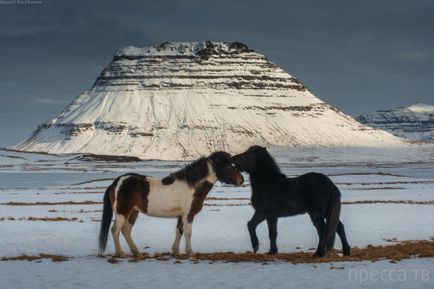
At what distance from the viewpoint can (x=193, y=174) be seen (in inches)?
614

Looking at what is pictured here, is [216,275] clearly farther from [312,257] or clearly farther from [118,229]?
[118,229]

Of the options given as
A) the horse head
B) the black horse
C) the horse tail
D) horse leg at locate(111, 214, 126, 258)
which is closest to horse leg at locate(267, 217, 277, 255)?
the black horse

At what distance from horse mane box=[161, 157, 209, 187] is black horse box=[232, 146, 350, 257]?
2.91 ft

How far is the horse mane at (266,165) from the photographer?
619 inches

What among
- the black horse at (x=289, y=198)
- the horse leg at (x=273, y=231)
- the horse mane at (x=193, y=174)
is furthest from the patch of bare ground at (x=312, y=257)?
the horse mane at (x=193, y=174)

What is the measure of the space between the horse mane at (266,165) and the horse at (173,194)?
70 centimetres

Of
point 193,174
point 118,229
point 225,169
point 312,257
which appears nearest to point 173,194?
point 193,174

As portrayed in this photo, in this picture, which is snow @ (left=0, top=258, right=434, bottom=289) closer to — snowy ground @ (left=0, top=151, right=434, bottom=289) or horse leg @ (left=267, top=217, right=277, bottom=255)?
snowy ground @ (left=0, top=151, right=434, bottom=289)

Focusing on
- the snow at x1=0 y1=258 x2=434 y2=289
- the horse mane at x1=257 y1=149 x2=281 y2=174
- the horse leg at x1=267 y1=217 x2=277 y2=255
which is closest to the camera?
the snow at x1=0 y1=258 x2=434 y2=289

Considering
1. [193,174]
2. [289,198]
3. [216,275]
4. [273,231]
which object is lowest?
[216,275]

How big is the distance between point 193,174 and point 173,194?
0.78 m

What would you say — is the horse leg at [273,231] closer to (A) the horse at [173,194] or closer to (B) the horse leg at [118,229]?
(A) the horse at [173,194]

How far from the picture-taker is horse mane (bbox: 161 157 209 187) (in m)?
15.6

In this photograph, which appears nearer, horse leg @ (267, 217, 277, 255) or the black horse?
the black horse
